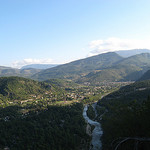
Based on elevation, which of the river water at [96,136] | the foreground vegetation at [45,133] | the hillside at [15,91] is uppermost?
the hillside at [15,91]

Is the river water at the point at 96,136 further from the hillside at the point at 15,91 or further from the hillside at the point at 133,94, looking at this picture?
the hillside at the point at 15,91

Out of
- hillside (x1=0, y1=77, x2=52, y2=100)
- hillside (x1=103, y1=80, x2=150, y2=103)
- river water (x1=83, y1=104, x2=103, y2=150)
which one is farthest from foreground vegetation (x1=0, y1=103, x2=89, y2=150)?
hillside (x1=0, y1=77, x2=52, y2=100)

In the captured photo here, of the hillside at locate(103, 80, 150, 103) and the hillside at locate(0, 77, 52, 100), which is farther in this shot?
the hillside at locate(0, 77, 52, 100)

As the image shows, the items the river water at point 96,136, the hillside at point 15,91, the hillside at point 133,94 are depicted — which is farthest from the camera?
the hillside at point 15,91

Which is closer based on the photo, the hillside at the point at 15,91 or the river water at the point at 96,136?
the river water at the point at 96,136

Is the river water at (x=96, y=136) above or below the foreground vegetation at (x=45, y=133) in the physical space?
below

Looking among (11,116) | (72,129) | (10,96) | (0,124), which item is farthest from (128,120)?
(10,96)

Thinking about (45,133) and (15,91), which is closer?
(45,133)

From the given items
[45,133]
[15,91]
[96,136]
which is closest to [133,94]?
[96,136]

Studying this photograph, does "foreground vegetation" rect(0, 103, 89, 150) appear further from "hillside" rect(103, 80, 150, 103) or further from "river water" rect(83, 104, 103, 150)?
"hillside" rect(103, 80, 150, 103)

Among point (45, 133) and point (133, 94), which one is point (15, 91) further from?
point (133, 94)

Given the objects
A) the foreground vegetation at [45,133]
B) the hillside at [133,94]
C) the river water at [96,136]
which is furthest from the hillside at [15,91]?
the river water at [96,136]

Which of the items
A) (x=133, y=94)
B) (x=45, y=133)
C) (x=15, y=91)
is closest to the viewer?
(x=45, y=133)
